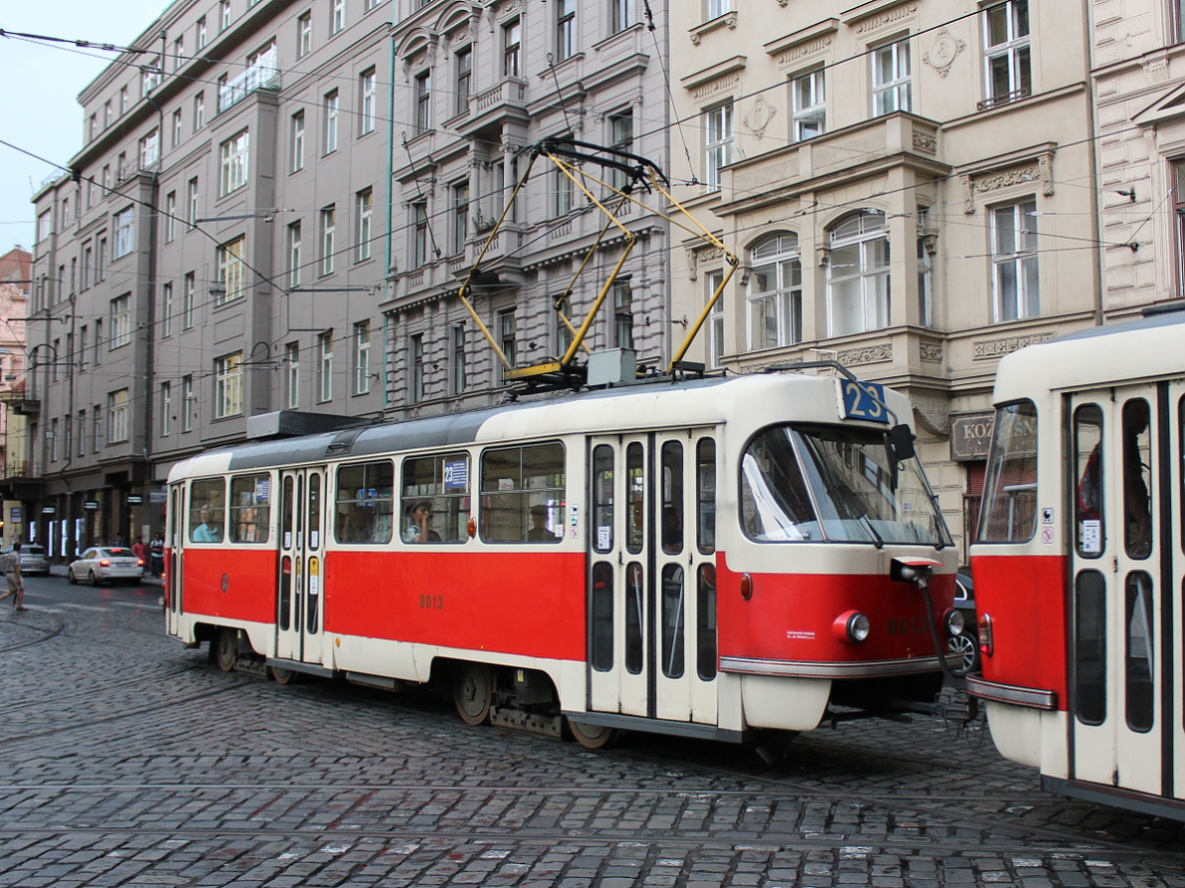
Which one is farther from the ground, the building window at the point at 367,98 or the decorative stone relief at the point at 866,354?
the building window at the point at 367,98

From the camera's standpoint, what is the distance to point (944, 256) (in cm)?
1958

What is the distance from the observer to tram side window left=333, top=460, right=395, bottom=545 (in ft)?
37.6

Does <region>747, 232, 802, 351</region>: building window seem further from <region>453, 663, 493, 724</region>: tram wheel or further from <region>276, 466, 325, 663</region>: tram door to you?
<region>453, 663, 493, 724</region>: tram wheel

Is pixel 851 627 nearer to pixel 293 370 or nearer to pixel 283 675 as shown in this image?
pixel 283 675

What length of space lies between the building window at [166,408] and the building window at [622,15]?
2730cm

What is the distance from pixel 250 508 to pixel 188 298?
1351 inches

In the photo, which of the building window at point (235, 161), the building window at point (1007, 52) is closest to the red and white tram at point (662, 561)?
the building window at point (1007, 52)

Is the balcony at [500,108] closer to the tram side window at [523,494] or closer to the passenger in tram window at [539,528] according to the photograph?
the tram side window at [523,494]

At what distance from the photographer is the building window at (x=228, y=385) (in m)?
41.1

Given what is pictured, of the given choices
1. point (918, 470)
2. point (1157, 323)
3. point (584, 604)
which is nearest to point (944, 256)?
point (918, 470)

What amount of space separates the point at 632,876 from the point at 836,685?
2.52 meters

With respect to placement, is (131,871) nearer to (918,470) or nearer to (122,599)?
(918,470)

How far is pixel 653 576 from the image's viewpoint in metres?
8.51

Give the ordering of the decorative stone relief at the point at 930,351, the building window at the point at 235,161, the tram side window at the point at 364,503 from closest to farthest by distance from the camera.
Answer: the tram side window at the point at 364,503 < the decorative stone relief at the point at 930,351 < the building window at the point at 235,161
